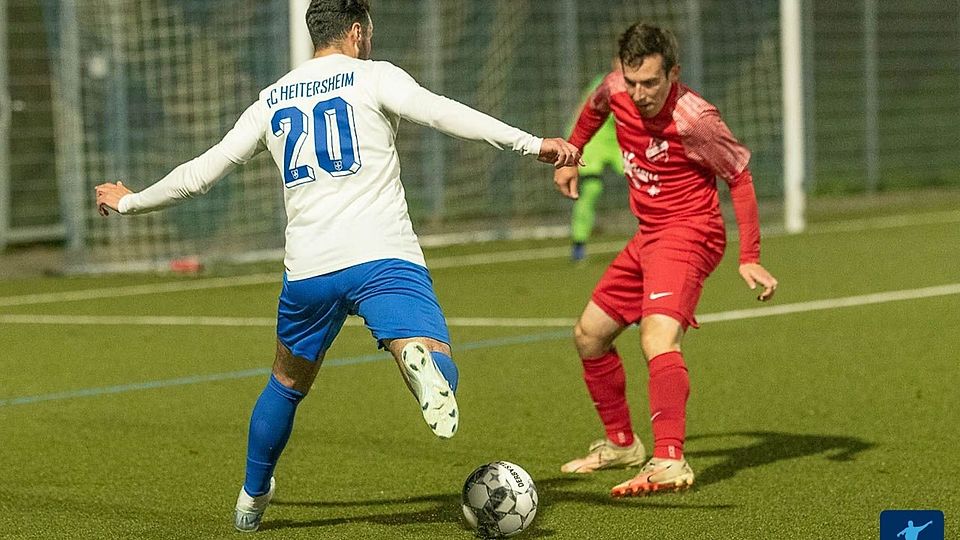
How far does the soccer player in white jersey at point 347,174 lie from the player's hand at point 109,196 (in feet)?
0.66

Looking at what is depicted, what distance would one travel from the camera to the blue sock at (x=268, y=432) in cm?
579

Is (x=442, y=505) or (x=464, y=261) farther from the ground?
(x=464, y=261)

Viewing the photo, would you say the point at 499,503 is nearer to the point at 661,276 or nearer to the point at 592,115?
the point at 661,276

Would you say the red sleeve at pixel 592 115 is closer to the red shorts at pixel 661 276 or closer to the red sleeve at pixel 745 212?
the red shorts at pixel 661 276

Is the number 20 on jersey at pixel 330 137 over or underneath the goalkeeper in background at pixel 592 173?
over

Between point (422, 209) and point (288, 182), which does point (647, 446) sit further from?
point (422, 209)

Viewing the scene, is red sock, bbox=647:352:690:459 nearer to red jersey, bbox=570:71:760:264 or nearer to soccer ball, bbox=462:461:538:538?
red jersey, bbox=570:71:760:264

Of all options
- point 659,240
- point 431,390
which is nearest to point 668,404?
point 659,240

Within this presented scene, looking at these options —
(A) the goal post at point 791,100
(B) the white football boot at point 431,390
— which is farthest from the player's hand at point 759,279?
(A) the goal post at point 791,100

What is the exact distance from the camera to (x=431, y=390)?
16.7 feet

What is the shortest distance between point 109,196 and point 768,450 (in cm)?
288

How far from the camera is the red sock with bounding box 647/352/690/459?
20.8ft

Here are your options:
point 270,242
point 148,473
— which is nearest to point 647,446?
point 148,473

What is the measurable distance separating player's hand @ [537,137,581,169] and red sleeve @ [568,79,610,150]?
4.80 ft
